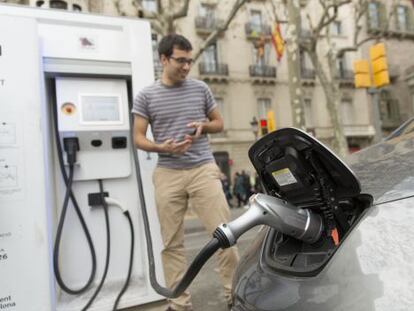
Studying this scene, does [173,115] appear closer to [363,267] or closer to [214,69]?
[363,267]

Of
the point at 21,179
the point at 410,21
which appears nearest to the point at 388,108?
the point at 410,21

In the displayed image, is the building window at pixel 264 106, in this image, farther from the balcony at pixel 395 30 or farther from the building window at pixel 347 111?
the balcony at pixel 395 30

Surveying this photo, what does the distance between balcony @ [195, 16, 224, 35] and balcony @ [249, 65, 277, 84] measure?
340cm

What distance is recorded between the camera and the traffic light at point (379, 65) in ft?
27.7

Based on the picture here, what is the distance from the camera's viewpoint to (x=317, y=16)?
85.3ft

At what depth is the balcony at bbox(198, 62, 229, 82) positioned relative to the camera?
23219 mm

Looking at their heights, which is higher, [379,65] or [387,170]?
[379,65]

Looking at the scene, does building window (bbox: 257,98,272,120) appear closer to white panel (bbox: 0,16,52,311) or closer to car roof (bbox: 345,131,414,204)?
white panel (bbox: 0,16,52,311)

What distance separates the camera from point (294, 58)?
11.2m

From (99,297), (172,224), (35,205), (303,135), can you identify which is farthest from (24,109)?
(303,135)

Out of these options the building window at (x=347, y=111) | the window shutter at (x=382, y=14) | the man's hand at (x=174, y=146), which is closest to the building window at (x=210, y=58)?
the building window at (x=347, y=111)

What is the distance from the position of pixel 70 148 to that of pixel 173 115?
790 mm

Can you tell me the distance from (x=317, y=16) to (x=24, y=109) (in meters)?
26.6

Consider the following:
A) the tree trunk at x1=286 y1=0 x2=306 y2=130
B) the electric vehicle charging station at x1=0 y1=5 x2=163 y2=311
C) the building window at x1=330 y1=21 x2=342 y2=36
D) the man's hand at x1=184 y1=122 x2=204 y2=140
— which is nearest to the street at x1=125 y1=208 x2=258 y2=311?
the electric vehicle charging station at x1=0 y1=5 x2=163 y2=311
